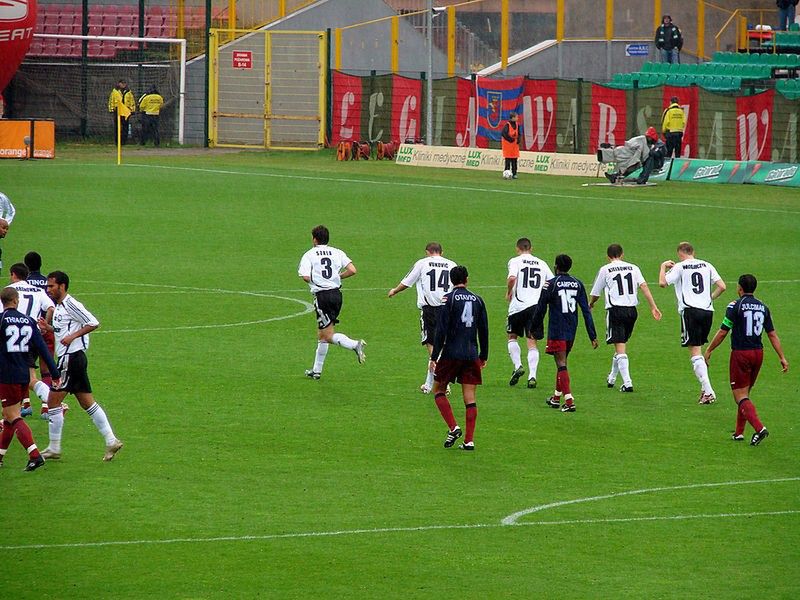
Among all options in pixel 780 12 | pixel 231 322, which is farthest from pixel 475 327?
pixel 780 12

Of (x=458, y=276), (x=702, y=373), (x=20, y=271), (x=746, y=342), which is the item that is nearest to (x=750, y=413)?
(x=746, y=342)

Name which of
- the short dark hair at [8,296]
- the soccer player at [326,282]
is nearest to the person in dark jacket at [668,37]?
the soccer player at [326,282]

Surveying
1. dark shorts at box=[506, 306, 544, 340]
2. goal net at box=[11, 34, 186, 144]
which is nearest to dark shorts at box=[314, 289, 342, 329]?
dark shorts at box=[506, 306, 544, 340]

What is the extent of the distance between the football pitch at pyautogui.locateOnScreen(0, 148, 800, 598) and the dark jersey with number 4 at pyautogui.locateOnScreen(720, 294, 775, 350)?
49.8 inches

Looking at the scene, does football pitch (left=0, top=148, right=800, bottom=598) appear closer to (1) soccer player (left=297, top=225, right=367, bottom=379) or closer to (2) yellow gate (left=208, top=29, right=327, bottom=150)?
(1) soccer player (left=297, top=225, right=367, bottom=379)

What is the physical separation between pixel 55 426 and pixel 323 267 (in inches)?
225

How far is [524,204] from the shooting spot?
4169 centimetres

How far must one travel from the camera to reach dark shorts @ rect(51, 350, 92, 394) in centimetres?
1512

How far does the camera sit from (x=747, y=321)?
1655 centimetres

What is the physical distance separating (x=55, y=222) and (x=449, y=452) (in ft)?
75.9

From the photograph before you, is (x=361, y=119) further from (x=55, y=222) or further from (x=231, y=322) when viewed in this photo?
(x=231, y=322)

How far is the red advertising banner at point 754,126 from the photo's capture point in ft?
162

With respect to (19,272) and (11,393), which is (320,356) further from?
(11,393)

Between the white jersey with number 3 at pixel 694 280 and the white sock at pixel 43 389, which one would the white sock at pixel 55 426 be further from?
the white jersey with number 3 at pixel 694 280
